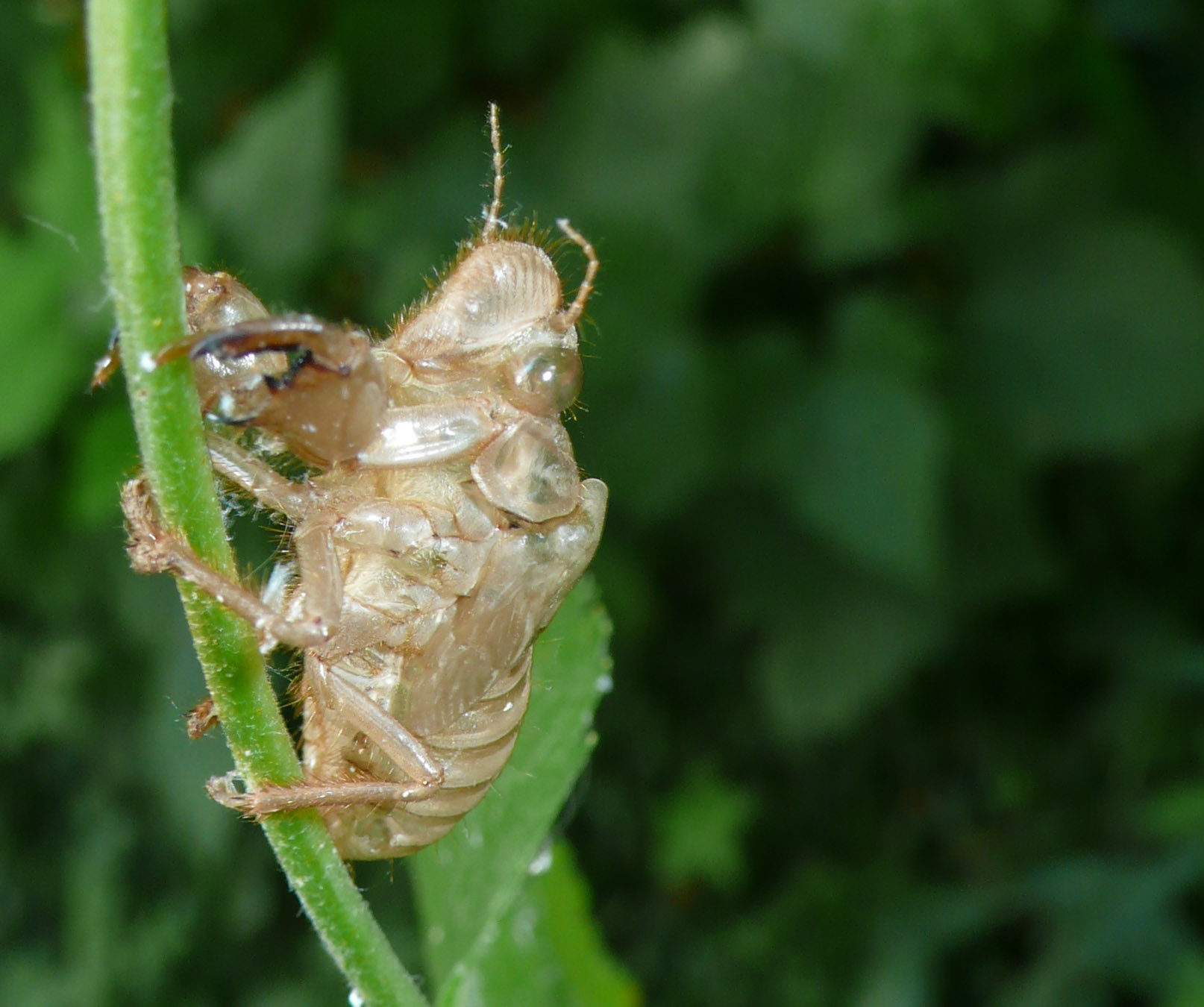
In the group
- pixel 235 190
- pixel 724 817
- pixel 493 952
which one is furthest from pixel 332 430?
pixel 724 817

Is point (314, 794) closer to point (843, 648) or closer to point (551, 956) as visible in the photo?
point (551, 956)

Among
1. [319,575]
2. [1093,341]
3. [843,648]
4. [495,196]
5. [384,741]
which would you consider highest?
[495,196]

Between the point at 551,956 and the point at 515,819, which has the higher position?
the point at 515,819

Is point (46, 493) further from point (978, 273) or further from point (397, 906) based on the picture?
point (978, 273)

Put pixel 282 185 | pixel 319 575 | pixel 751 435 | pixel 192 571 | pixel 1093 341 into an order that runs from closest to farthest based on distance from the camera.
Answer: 1. pixel 192 571
2. pixel 319 575
3. pixel 282 185
4. pixel 751 435
5. pixel 1093 341

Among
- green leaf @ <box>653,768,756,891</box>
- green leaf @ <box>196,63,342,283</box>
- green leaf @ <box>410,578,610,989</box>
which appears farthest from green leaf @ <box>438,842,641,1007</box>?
green leaf @ <box>653,768,756,891</box>

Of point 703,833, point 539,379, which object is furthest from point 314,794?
point 703,833

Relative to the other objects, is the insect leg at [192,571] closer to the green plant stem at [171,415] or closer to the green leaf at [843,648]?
the green plant stem at [171,415]
